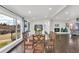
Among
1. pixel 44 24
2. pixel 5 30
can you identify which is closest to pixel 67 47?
pixel 5 30

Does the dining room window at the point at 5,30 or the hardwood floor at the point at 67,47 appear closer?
the dining room window at the point at 5,30

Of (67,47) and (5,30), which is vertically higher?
(5,30)

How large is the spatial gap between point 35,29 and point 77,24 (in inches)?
245

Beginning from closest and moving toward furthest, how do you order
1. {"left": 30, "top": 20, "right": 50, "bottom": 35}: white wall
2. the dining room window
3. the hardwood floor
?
the dining room window, the hardwood floor, {"left": 30, "top": 20, "right": 50, "bottom": 35}: white wall

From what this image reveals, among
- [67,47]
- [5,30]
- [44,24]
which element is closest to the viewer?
[5,30]

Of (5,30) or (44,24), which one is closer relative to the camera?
(5,30)

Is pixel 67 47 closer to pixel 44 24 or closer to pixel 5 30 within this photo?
pixel 5 30

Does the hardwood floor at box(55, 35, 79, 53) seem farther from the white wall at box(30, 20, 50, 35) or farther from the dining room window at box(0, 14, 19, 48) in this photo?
the white wall at box(30, 20, 50, 35)

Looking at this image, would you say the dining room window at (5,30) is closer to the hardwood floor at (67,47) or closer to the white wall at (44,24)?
the hardwood floor at (67,47)

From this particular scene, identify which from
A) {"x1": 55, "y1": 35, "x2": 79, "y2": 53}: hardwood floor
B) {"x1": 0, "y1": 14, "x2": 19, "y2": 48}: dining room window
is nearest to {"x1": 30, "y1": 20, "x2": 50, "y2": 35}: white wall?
{"x1": 55, "y1": 35, "x2": 79, "y2": 53}: hardwood floor

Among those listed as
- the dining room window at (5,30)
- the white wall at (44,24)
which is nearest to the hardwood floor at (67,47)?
the dining room window at (5,30)

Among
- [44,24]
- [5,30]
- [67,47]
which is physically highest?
[44,24]
